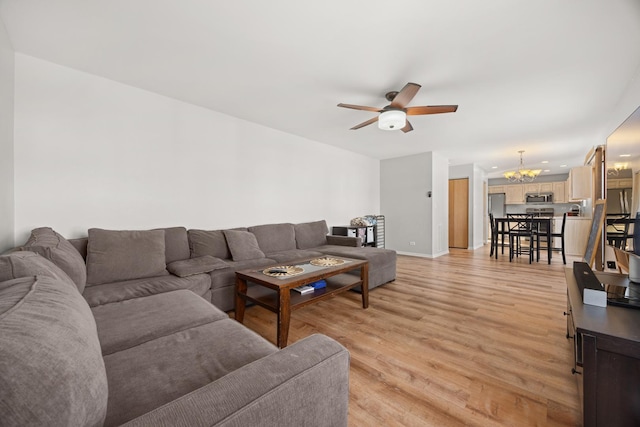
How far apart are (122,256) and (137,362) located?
157 cm

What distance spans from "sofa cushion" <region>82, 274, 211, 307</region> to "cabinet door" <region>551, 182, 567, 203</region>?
10533 millimetres

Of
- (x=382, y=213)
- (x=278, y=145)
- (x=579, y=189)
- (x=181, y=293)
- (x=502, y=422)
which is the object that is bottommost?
(x=502, y=422)

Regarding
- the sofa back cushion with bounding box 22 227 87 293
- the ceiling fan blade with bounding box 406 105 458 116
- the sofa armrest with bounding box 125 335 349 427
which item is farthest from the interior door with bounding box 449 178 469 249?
the sofa back cushion with bounding box 22 227 87 293

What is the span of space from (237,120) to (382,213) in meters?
4.07

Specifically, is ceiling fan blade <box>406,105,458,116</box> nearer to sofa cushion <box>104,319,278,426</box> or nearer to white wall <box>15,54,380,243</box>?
white wall <box>15,54,380,243</box>

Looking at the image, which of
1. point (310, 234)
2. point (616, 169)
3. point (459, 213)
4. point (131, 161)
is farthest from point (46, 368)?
point (459, 213)

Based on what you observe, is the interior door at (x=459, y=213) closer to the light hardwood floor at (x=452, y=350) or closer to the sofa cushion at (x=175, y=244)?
the light hardwood floor at (x=452, y=350)

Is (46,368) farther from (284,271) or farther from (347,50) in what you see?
(347,50)

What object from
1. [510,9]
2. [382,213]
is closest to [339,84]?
[510,9]

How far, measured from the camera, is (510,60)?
7.27ft

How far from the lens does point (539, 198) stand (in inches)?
330

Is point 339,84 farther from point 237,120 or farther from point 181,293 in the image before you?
point 181,293

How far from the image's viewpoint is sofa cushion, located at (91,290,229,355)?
121 cm

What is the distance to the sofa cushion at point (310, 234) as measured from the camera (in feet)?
13.2
